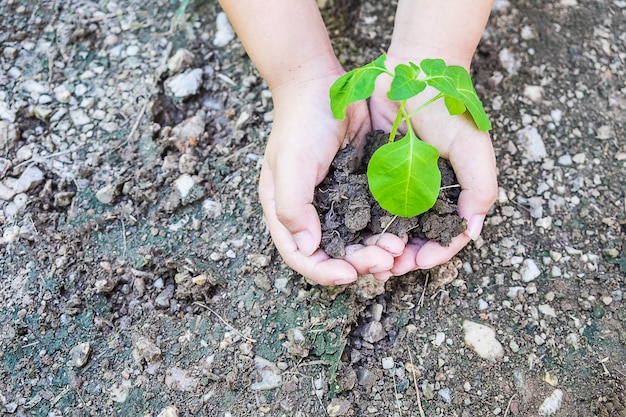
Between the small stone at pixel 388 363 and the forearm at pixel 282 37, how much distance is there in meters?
0.84

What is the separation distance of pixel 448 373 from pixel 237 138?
3.26 feet

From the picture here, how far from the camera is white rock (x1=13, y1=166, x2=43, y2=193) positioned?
1941mm

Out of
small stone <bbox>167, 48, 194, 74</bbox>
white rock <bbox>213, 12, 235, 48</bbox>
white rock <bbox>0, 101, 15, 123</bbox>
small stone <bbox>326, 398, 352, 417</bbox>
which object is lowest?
small stone <bbox>326, 398, 352, 417</bbox>

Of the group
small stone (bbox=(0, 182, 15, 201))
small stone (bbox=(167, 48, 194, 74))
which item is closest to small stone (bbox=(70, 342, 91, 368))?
small stone (bbox=(0, 182, 15, 201))

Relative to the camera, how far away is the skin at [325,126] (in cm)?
160

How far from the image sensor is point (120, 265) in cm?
182

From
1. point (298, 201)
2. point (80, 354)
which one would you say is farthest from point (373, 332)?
point (80, 354)

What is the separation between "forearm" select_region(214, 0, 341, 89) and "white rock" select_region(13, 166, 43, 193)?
0.79 metres

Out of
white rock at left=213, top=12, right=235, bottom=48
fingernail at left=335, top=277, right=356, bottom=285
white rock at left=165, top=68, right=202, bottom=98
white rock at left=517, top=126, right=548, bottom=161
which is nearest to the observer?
fingernail at left=335, top=277, right=356, bottom=285

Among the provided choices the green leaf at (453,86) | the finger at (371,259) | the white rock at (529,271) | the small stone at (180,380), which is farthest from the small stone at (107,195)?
the white rock at (529,271)

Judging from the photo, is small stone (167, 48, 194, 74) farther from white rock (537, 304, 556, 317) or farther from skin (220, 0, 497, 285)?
white rock (537, 304, 556, 317)

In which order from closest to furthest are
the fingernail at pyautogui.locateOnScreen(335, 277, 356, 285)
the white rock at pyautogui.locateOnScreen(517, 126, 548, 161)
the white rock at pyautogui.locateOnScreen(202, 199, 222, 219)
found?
the fingernail at pyautogui.locateOnScreen(335, 277, 356, 285)
the white rock at pyautogui.locateOnScreen(202, 199, 222, 219)
the white rock at pyautogui.locateOnScreen(517, 126, 548, 161)

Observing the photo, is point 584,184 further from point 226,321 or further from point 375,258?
point 226,321

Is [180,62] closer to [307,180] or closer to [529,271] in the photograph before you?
[307,180]
